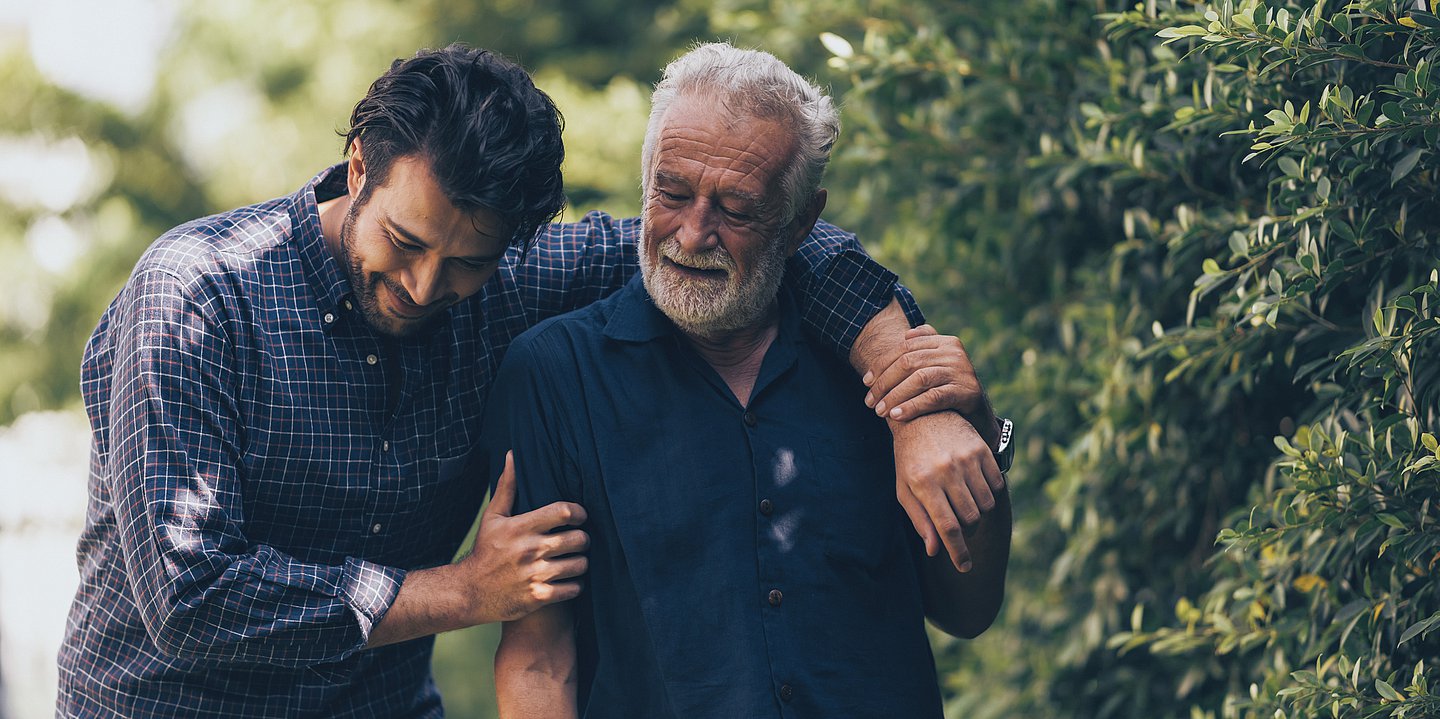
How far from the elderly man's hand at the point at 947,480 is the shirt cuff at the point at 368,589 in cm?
83

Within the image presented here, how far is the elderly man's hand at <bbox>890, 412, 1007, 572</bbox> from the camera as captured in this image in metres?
2.08

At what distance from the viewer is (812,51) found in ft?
14.4

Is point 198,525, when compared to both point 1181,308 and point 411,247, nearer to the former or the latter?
point 411,247

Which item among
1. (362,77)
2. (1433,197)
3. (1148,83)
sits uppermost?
(362,77)

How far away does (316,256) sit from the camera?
229 centimetres

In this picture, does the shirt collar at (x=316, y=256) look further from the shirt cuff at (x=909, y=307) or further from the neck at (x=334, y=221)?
the shirt cuff at (x=909, y=307)

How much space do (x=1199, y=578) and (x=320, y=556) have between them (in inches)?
74.8

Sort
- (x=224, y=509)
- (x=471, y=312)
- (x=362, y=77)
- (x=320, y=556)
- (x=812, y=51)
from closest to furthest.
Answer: (x=224, y=509)
(x=320, y=556)
(x=471, y=312)
(x=812, y=51)
(x=362, y=77)

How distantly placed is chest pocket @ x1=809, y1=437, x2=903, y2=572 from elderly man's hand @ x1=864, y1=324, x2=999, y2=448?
13 centimetres

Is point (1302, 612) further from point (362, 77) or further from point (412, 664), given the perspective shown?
point (362, 77)

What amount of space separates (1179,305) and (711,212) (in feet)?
4.12

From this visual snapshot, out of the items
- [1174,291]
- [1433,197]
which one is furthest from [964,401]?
[1174,291]

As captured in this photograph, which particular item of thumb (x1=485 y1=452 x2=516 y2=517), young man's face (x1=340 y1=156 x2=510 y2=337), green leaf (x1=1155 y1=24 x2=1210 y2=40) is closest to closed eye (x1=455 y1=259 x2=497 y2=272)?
young man's face (x1=340 y1=156 x2=510 y2=337)

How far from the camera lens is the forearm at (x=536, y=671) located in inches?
85.5
